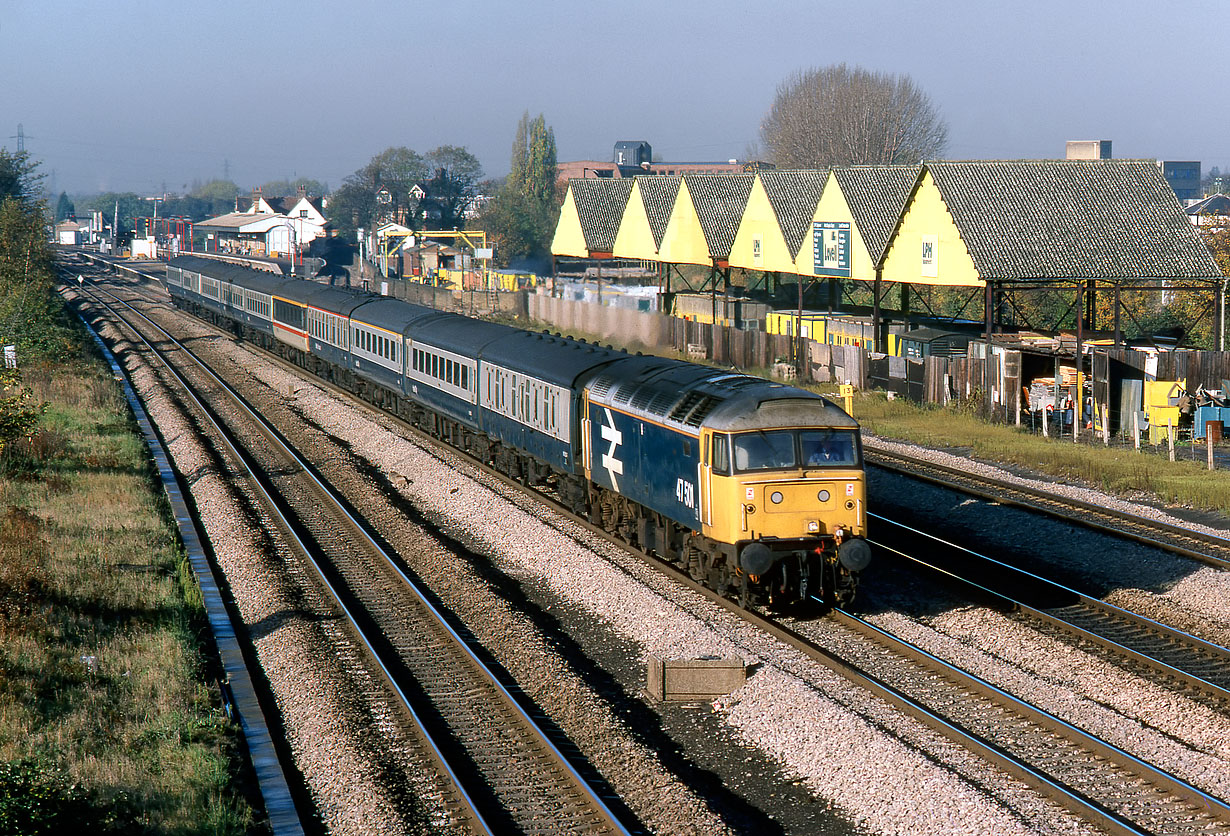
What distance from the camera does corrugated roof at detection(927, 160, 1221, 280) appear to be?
39469 millimetres

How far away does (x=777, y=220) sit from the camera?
175 ft

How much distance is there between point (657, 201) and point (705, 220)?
288 inches

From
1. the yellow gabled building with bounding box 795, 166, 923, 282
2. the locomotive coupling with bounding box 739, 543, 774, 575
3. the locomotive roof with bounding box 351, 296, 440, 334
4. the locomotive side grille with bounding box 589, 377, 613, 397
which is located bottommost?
the locomotive coupling with bounding box 739, 543, 774, 575

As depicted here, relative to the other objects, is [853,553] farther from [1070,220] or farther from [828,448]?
[1070,220]

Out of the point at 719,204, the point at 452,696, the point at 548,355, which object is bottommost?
the point at 452,696

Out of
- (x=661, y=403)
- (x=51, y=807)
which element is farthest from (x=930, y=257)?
(x=51, y=807)

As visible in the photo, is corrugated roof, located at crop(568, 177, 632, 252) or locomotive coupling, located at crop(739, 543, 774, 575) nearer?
locomotive coupling, located at crop(739, 543, 774, 575)

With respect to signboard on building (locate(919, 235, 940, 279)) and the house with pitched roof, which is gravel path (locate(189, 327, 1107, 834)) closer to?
the house with pitched roof

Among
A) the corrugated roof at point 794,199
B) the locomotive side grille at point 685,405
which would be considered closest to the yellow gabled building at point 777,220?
the corrugated roof at point 794,199

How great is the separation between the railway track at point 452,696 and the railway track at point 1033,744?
3842 mm

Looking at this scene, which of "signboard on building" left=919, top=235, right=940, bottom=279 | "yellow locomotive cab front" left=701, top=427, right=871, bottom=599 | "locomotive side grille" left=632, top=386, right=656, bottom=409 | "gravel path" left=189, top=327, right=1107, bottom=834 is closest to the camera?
"gravel path" left=189, top=327, right=1107, bottom=834

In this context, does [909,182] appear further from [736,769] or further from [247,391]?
[736,769]

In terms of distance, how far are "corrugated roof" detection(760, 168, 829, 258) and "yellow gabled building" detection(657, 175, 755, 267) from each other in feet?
11.8

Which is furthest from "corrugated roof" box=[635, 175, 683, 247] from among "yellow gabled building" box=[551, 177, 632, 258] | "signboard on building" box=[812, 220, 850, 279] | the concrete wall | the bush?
the bush
